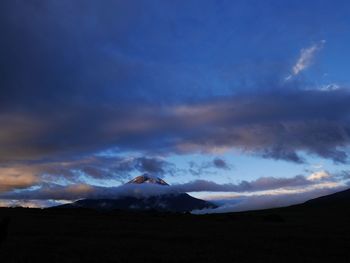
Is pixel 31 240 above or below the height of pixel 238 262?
above

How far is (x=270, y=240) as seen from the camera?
48750 millimetres

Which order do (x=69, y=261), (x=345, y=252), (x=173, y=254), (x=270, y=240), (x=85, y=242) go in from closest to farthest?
(x=69, y=261), (x=173, y=254), (x=345, y=252), (x=85, y=242), (x=270, y=240)

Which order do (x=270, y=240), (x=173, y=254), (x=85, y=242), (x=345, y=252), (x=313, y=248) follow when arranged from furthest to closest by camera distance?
(x=270, y=240), (x=85, y=242), (x=313, y=248), (x=345, y=252), (x=173, y=254)

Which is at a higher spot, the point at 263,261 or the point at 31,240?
the point at 31,240

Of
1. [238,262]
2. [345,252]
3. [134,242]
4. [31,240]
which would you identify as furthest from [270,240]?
[31,240]

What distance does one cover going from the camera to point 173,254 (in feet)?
119

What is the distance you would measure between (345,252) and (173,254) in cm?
1424

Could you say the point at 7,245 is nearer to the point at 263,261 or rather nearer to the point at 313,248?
the point at 263,261

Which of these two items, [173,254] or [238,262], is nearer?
[238,262]

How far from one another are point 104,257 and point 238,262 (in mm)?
9578

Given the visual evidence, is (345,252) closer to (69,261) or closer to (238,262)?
(238,262)

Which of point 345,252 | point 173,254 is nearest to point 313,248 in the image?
point 345,252

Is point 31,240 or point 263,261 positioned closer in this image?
point 263,261

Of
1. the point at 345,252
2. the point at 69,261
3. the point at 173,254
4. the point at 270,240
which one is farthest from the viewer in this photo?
the point at 270,240
